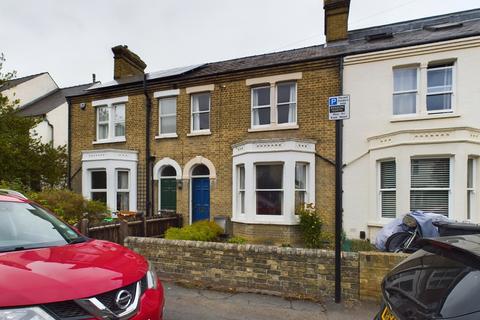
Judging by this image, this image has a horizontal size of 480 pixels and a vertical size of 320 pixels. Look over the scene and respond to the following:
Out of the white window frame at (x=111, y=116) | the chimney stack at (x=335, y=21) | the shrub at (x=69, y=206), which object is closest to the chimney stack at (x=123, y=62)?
the white window frame at (x=111, y=116)

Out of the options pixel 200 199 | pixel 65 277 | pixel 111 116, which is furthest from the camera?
pixel 111 116

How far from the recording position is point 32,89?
78.5 feet

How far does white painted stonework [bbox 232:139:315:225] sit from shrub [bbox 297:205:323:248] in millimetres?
320

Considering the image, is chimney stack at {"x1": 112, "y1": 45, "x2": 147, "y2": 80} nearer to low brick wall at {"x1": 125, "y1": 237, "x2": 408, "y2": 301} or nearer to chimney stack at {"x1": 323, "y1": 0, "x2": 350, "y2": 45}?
chimney stack at {"x1": 323, "y1": 0, "x2": 350, "y2": 45}

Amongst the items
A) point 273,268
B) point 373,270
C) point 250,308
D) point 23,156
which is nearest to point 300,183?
point 273,268

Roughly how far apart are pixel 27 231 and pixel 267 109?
8.83 metres

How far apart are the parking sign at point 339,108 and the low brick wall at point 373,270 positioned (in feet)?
6.98

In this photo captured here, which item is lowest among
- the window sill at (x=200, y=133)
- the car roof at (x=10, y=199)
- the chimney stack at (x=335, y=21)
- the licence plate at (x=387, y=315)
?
the licence plate at (x=387, y=315)

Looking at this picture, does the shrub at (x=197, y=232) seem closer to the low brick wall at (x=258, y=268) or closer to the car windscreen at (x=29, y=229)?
the low brick wall at (x=258, y=268)

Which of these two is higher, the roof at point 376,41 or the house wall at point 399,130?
the roof at point 376,41

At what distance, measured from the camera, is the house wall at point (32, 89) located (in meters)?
22.5

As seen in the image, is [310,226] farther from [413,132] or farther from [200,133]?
[200,133]

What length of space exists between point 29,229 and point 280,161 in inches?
297

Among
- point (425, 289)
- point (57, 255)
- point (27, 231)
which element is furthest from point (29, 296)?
point (425, 289)
